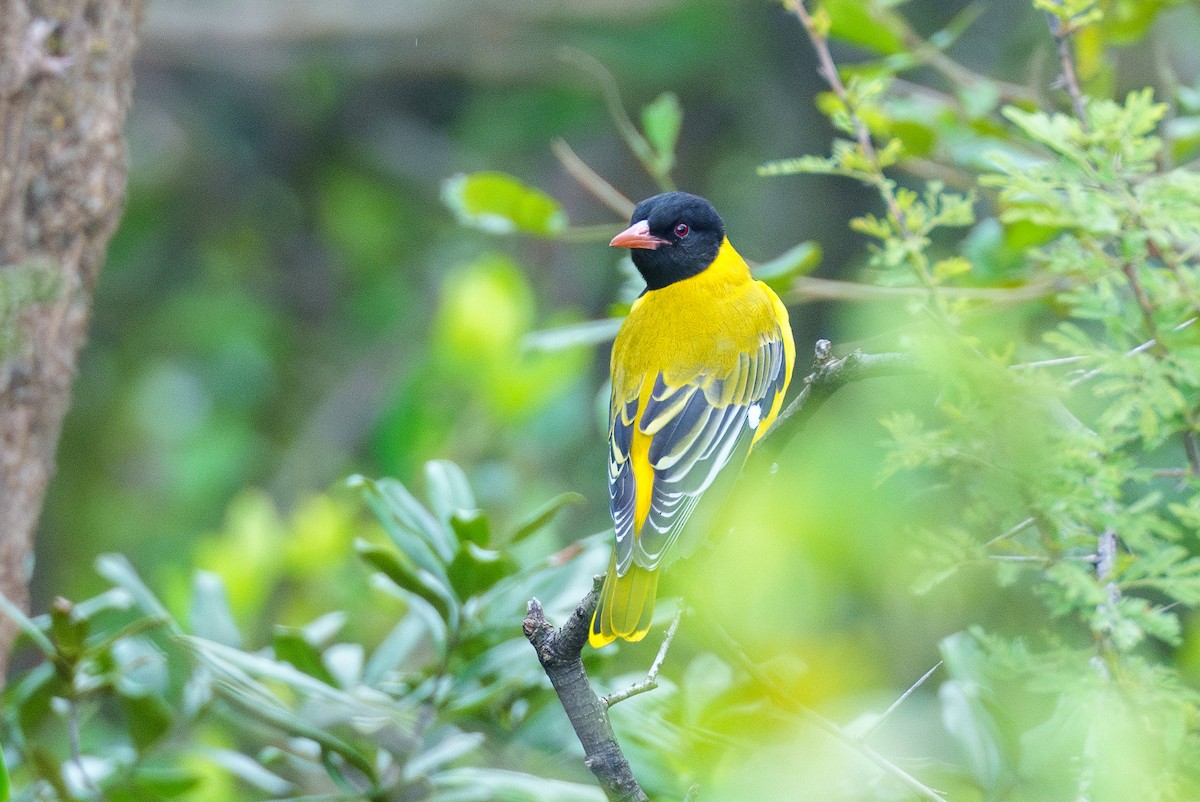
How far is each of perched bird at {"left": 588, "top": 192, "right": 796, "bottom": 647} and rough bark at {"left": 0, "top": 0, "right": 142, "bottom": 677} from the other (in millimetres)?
914

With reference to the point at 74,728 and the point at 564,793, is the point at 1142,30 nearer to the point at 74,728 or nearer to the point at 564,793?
the point at 564,793

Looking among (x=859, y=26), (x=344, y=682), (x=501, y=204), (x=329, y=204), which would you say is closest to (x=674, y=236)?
(x=501, y=204)

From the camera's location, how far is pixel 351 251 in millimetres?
6285

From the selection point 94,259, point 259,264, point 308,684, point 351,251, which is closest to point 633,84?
point 351,251

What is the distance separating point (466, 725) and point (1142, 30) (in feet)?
6.01

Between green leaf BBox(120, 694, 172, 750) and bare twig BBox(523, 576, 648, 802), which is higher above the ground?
bare twig BBox(523, 576, 648, 802)

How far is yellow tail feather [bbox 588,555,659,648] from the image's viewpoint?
69.3 inches

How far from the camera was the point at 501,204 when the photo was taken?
2436 millimetres

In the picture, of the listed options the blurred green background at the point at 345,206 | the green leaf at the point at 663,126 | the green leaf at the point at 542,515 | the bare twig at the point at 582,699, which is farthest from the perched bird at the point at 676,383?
the blurred green background at the point at 345,206

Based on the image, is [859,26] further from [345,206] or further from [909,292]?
[345,206]

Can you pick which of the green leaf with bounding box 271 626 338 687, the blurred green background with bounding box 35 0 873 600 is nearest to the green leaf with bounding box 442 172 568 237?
the green leaf with bounding box 271 626 338 687

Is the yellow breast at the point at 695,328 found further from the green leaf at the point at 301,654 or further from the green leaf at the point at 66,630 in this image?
the green leaf at the point at 66,630

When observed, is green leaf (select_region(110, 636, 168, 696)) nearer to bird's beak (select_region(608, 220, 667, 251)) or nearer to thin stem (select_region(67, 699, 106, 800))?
thin stem (select_region(67, 699, 106, 800))

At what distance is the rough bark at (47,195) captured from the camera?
6.29ft
